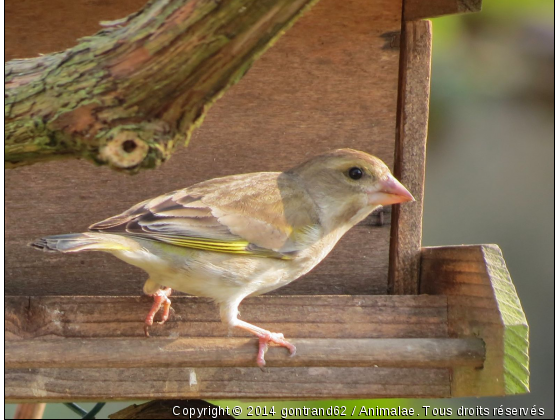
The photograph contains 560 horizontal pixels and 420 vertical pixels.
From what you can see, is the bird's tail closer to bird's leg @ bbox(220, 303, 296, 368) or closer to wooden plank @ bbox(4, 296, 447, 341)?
wooden plank @ bbox(4, 296, 447, 341)

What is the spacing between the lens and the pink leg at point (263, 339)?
3350mm

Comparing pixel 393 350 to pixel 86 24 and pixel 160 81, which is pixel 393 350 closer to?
pixel 160 81

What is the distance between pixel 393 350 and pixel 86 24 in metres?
1.96

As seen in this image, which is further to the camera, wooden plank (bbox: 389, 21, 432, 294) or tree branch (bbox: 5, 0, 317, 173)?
wooden plank (bbox: 389, 21, 432, 294)

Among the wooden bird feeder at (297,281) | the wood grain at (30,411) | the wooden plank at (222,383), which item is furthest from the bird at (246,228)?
the wood grain at (30,411)

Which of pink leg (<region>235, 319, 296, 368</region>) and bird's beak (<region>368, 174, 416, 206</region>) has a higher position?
bird's beak (<region>368, 174, 416, 206</region>)

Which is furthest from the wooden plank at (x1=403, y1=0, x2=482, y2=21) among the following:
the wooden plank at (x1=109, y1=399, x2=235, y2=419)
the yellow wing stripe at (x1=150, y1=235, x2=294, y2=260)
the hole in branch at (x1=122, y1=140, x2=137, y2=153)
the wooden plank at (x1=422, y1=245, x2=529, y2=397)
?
the wooden plank at (x1=109, y1=399, x2=235, y2=419)

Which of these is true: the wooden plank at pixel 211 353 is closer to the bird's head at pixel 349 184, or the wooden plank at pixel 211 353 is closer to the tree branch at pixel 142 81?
the bird's head at pixel 349 184

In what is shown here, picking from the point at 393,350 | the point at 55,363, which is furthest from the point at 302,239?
the point at 55,363

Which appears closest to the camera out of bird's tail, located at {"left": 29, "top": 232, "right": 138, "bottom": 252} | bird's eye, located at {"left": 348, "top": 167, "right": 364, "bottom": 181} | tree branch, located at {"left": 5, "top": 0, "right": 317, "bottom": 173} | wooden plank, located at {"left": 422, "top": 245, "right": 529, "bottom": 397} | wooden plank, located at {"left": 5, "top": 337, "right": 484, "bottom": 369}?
tree branch, located at {"left": 5, "top": 0, "right": 317, "bottom": 173}

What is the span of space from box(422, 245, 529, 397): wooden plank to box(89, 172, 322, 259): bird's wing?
61 cm

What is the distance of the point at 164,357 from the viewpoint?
10.9ft

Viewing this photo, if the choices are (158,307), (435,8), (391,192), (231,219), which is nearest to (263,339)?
(158,307)

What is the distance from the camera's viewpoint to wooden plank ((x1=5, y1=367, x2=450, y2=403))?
3.62 meters
